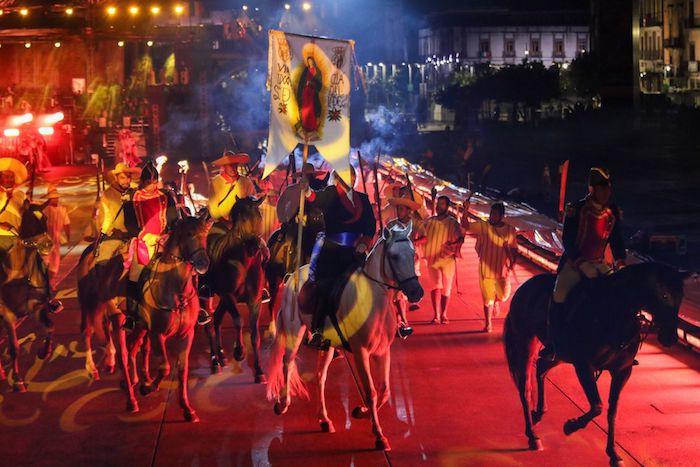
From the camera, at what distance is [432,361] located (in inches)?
442

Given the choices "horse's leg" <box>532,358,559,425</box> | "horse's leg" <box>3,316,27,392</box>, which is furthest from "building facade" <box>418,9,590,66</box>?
"horse's leg" <box>532,358,559,425</box>

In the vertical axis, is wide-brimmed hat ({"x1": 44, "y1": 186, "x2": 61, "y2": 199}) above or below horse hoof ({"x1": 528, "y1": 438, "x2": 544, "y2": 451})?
above

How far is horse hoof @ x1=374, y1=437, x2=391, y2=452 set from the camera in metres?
8.19

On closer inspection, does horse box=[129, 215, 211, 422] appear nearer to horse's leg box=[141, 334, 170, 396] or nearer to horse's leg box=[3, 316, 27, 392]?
horse's leg box=[141, 334, 170, 396]

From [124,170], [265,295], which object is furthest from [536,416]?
[124,170]

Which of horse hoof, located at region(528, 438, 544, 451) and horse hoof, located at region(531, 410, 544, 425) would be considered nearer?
horse hoof, located at region(528, 438, 544, 451)

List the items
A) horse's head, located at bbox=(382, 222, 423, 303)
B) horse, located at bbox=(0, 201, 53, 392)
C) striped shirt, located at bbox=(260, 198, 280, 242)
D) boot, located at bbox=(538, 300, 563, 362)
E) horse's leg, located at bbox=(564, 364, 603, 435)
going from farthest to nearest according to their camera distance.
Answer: striped shirt, located at bbox=(260, 198, 280, 242)
horse, located at bbox=(0, 201, 53, 392)
boot, located at bbox=(538, 300, 563, 362)
horse's head, located at bbox=(382, 222, 423, 303)
horse's leg, located at bbox=(564, 364, 603, 435)

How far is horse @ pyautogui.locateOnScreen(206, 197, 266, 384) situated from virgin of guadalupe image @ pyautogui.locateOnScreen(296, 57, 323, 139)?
1.47 meters

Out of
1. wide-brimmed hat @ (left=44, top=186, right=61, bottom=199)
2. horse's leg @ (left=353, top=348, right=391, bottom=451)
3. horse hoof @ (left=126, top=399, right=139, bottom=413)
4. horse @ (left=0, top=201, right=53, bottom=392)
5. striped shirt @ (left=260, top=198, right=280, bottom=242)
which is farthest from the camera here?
striped shirt @ (left=260, top=198, right=280, bottom=242)

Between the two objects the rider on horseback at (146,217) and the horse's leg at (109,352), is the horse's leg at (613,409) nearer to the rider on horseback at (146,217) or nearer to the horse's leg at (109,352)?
the rider on horseback at (146,217)

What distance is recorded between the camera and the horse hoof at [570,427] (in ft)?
26.5

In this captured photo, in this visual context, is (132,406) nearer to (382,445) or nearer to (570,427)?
(382,445)

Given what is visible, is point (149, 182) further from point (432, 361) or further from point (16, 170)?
point (432, 361)

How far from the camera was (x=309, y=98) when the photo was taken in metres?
9.29
